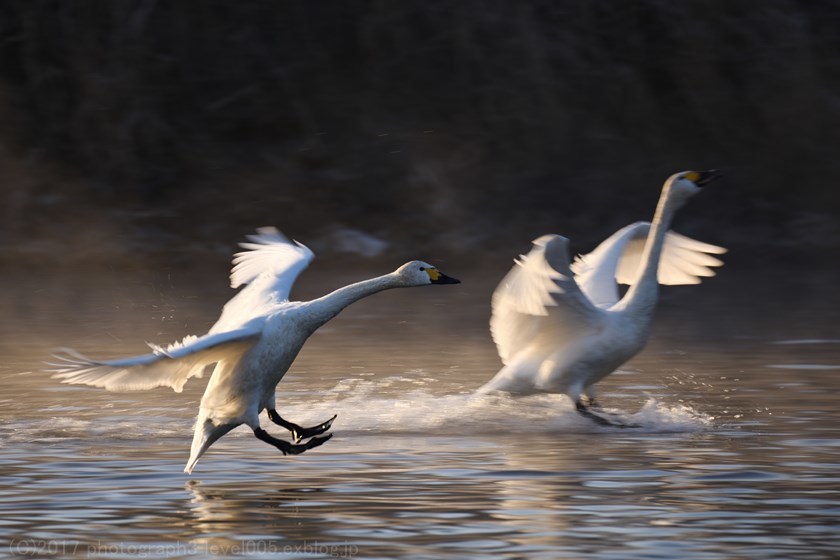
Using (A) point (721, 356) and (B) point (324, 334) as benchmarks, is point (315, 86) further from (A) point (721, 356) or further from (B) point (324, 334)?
(A) point (721, 356)

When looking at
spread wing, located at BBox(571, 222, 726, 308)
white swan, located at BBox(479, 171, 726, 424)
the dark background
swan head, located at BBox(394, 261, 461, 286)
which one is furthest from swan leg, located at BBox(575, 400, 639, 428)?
the dark background

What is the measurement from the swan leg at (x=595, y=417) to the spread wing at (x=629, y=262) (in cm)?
83

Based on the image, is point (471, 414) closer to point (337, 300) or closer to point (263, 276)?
point (263, 276)

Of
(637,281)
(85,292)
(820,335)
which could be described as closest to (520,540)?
(637,281)

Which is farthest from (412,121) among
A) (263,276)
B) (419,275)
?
(419,275)

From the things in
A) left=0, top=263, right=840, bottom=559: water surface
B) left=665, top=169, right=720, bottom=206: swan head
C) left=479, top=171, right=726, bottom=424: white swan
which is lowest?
left=0, top=263, right=840, bottom=559: water surface

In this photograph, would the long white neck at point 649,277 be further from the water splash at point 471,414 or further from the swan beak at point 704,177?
the water splash at point 471,414

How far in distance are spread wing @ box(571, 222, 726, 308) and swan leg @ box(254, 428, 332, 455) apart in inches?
112

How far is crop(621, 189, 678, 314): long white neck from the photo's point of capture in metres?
11.1

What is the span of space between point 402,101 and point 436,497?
3342cm

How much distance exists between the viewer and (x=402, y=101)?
4134 centimetres

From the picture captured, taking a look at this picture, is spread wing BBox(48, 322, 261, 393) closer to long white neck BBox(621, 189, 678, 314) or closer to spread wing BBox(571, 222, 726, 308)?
long white neck BBox(621, 189, 678, 314)

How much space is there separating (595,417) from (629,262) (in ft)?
7.93

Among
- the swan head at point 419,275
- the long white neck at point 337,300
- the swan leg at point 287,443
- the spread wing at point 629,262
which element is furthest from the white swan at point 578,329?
the swan leg at point 287,443
